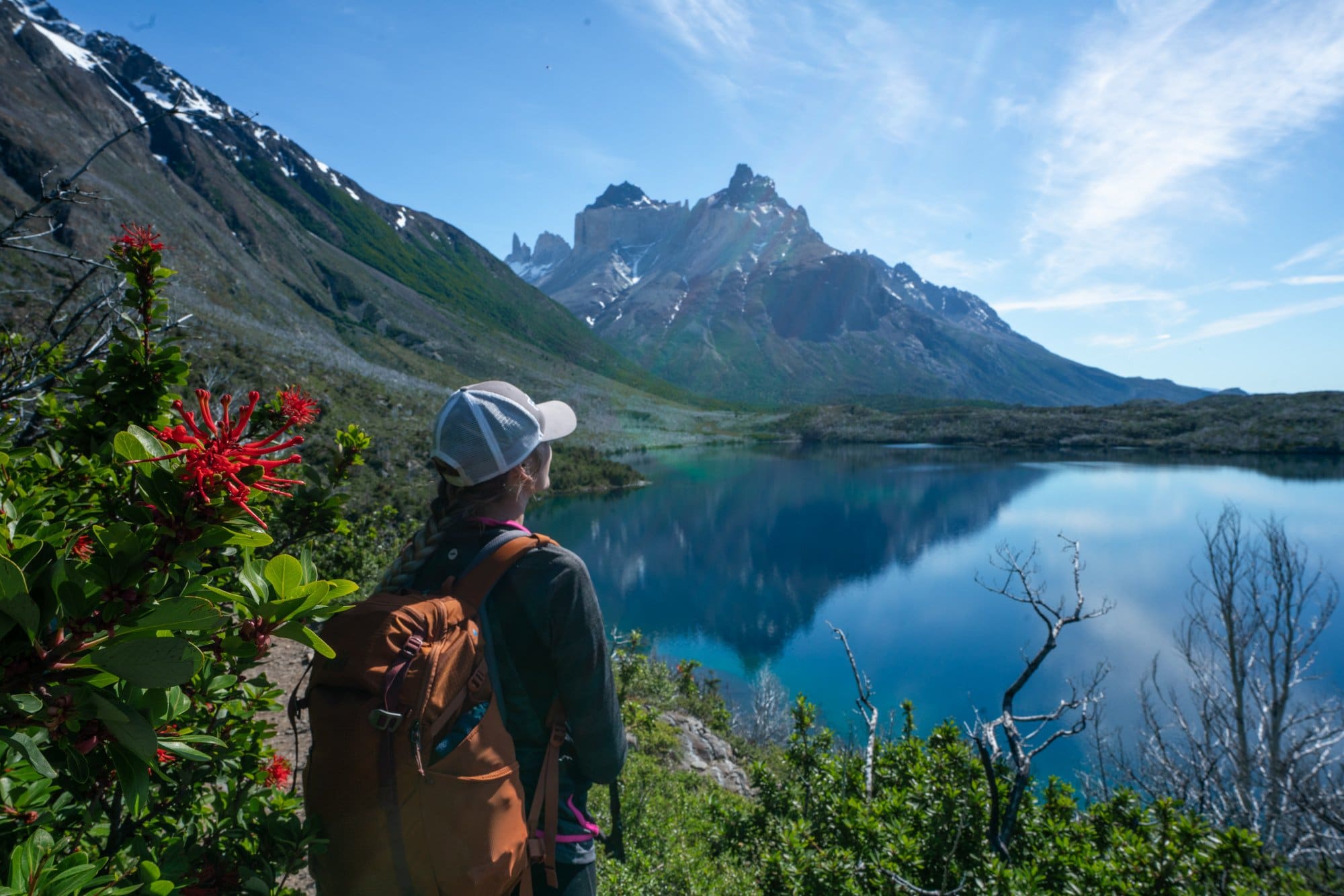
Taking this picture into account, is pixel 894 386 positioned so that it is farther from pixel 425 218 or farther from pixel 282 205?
pixel 282 205

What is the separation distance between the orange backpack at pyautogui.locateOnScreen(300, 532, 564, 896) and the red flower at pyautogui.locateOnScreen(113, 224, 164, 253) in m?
1.41

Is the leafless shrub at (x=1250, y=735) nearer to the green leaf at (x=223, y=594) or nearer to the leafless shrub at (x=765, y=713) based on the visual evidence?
the leafless shrub at (x=765, y=713)

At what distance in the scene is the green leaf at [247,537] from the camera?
2.35 feet

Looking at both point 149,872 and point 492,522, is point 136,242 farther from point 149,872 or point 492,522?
point 149,872

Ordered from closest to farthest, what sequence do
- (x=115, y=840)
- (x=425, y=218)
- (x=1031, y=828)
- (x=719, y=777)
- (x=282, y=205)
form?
(x=115, y=840) → (x=1031, y=828) → (x=719, y=777) → (x=282, y=205) → (x=425, y=218)

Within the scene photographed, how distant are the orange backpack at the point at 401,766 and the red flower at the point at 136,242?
1415mm

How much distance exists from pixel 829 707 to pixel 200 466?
14.9m

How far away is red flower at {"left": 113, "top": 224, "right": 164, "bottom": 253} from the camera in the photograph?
1.76 m

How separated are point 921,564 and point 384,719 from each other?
85.0ft

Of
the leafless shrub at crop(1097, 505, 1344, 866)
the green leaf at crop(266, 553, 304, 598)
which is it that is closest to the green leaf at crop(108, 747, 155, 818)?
the green leaf at crop(266, 553, 304, 598)

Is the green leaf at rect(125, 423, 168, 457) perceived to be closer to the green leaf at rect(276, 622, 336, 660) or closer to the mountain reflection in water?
the green leaf at rect(276, 622, 336, 660)

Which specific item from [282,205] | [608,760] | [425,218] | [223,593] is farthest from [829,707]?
[425,218]

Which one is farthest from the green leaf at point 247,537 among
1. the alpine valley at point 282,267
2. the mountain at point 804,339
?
the mountain at point 804,339

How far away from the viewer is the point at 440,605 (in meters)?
1.27
